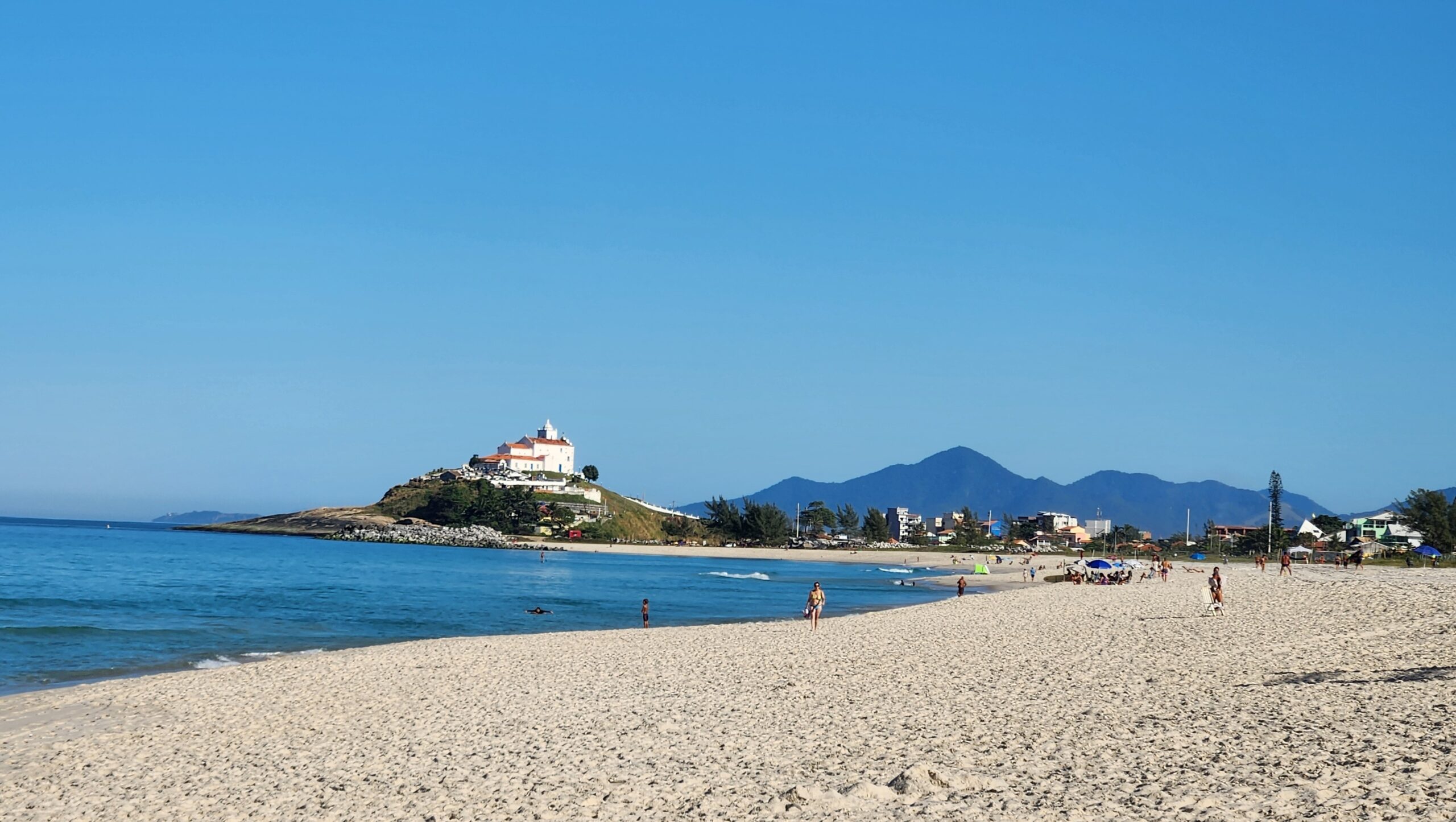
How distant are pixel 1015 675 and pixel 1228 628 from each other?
9.38 meters

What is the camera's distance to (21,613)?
32.3 metres

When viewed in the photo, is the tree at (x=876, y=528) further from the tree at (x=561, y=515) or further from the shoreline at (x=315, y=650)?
the shoreline at (x=315, y=650)

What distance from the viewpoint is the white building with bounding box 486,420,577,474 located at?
531 feet

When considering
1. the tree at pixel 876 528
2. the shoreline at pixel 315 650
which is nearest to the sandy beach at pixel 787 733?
the shoreline at pixel 315 650

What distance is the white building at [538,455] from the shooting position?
6378 inches

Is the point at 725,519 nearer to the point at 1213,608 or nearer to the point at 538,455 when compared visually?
the point at 538,455

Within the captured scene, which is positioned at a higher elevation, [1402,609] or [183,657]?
[1402,609]

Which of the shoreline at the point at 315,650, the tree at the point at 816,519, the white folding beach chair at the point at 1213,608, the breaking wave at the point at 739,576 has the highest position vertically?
the tree at the point at 816,519

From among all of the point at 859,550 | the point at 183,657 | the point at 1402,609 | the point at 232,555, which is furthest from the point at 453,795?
the point at 859,550

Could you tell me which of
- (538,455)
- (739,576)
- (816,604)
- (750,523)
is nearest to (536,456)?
(538,455)

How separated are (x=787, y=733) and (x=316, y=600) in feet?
109

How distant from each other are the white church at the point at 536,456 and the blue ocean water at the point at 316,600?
7255 centimetres

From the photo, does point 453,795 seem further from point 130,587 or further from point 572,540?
point 572,540

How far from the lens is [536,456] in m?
165
